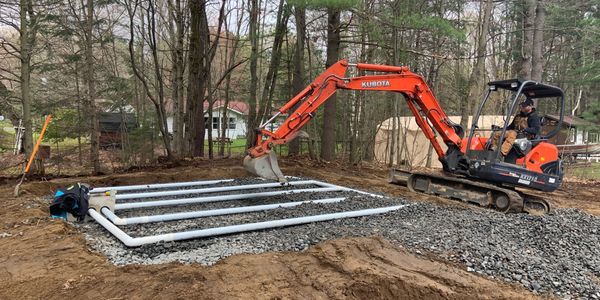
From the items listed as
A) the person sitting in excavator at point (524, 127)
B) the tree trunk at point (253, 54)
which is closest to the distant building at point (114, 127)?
the tree trunk at point (253, 54)

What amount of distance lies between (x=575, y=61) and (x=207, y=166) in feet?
85.6

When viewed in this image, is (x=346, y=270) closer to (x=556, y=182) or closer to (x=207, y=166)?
(x=556, y=182)

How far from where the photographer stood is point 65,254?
14.6ft

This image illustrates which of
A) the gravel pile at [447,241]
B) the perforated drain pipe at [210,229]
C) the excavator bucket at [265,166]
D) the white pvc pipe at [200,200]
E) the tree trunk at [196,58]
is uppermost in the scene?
the tree trunk at [196,58]

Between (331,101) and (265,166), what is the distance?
6604 mm

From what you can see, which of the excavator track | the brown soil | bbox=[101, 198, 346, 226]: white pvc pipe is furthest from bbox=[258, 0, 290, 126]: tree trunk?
the brown soil

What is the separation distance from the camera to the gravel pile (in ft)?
15.0

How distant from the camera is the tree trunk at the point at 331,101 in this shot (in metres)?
12.9

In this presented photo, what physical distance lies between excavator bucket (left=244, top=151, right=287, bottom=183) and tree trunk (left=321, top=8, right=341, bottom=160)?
6.25 m

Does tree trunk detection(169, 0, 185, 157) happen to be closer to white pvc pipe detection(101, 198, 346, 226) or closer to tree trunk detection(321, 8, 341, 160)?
tree trunk detection(321, 8, 341, 160)

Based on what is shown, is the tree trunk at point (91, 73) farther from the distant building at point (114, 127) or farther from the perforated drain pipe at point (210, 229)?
the perforated drain pipe at point (210, 229)

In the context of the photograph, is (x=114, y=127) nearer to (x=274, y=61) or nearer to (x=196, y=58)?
(x=274, y=61)

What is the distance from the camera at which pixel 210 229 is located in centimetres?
529

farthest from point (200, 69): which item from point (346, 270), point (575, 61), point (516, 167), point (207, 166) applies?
point (575, 61)
